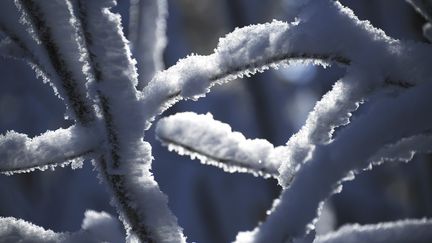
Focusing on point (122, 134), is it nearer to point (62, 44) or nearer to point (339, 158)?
point (62, 44)

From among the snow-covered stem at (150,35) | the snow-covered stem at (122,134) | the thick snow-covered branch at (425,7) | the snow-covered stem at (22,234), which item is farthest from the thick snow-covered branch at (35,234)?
the thick snow-covered branch at (425,7)

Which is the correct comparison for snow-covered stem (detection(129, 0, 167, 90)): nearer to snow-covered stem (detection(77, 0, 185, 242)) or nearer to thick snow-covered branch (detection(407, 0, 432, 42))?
snow-covered stem (detection(77, 0, 185, 242))

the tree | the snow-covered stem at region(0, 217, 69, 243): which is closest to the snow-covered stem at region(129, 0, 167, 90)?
the tree

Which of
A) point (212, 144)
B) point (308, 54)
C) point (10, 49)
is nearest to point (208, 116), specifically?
point (212, 144)

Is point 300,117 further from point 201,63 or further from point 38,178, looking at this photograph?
point 201,63

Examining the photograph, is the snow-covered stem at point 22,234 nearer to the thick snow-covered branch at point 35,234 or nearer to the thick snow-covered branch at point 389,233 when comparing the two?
the thick snow-covered branch at point 35,234

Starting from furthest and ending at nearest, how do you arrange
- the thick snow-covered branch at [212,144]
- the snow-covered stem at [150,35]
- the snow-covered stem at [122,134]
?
the snow-covered stem at [150,35] < the thick snow-covered branch at [212,144] < the snow-covered stem at [122,134]

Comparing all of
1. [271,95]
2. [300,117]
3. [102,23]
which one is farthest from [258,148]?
[300,117]
